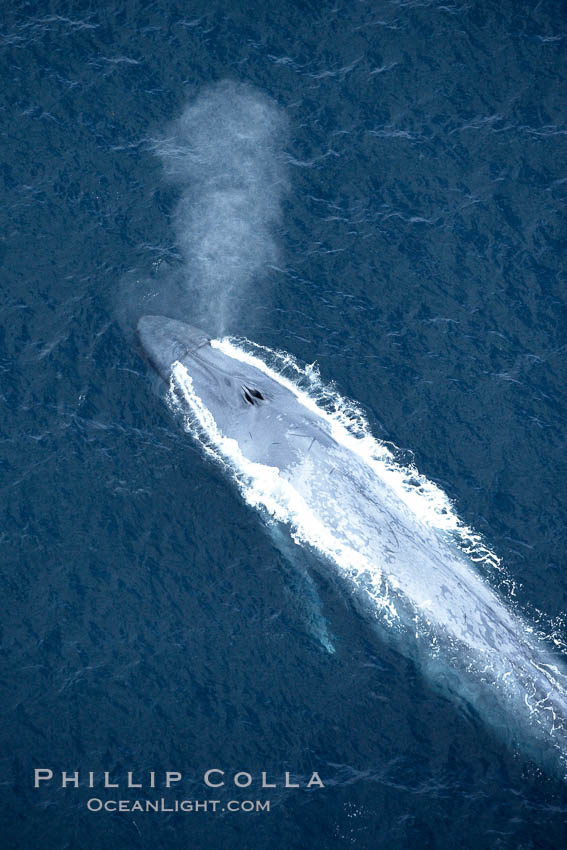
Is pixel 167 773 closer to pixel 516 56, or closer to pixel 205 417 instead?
pixel 205 417

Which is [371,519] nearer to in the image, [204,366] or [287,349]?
[287,349]

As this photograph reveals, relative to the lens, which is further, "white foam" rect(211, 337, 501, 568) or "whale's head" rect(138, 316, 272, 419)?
"whale's head" rect(138, 316, 272, 419)

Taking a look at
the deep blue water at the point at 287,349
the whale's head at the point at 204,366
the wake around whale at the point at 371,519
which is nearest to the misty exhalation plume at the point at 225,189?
the deep blue water at the point at 287,349

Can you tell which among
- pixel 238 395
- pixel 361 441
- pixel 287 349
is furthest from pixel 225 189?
pixel 361 441

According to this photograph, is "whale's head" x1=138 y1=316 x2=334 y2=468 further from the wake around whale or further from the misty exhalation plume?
the misty exhalation plume

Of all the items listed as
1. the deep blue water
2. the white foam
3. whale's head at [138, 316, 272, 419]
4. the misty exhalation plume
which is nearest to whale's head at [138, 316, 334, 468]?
whale's head at [138, 316, 272, 419]

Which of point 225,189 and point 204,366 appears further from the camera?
point 225,189
